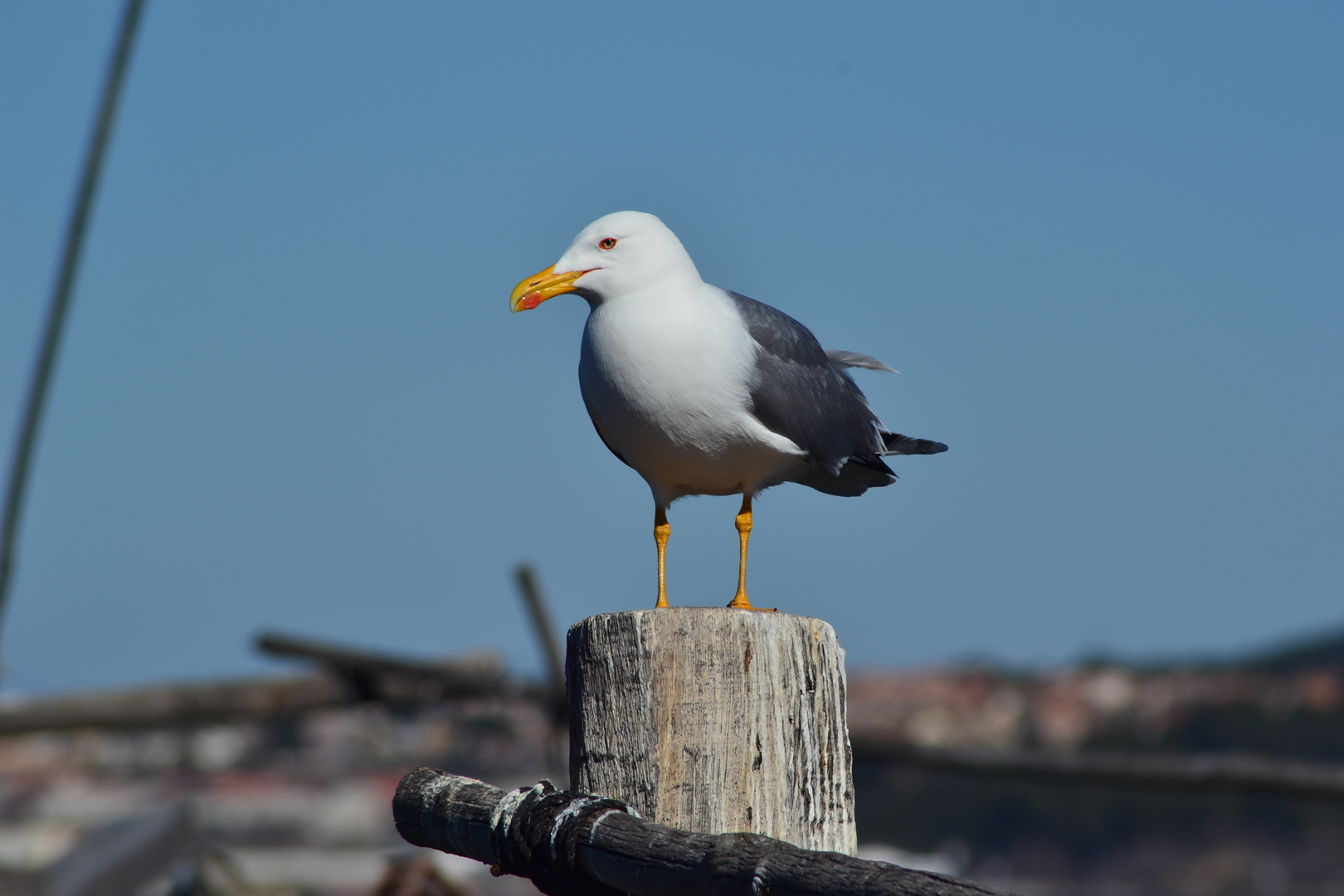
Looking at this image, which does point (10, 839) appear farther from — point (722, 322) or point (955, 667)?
point (955, 667)

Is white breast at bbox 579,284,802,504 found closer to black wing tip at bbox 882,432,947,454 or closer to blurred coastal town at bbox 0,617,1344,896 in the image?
→ black wing tip at bbox 882,432,947,454

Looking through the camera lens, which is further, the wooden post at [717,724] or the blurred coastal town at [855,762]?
the blurred coastal town at [855,762]

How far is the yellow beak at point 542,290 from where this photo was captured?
10.8ft

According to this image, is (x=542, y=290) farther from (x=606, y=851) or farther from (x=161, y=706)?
(x=161, y=706)

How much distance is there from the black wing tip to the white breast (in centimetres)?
57

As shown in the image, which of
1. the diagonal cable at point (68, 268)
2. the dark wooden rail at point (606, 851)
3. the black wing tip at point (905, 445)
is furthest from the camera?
the diagonal cable at point (68, 268)

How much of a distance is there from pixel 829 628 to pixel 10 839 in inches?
329

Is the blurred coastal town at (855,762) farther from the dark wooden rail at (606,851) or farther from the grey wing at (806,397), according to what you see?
the dark wooden rail at (606,851)

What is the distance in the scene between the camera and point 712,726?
2.54 m

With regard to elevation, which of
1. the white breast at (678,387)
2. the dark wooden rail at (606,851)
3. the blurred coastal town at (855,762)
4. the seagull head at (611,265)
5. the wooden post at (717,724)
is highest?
the seagull head at (611,265)

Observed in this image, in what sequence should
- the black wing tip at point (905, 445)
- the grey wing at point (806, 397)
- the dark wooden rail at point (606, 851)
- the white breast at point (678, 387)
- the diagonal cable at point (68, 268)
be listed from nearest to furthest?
the dark wooden rail at point (606, 851)
the white breast at point (678, 387)
the grey wing at point (806, 397)
the black wing tip at point (905, 445)
the diagonal cable at point (68, 268)

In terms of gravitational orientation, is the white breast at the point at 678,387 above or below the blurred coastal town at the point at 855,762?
above

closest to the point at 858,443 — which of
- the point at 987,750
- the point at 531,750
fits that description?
the point at 987,750

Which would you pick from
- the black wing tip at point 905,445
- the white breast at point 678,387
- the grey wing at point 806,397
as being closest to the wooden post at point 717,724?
the white breast at point 678,387
